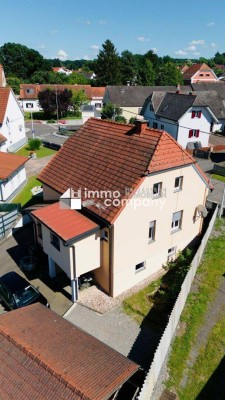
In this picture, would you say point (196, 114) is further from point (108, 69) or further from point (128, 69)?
point (128, 69)

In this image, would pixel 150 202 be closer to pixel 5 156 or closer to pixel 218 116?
pixel 5 156

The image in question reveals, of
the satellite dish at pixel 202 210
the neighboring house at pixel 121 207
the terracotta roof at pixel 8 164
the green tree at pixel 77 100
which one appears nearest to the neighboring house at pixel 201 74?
the green tree at pixel 77 100

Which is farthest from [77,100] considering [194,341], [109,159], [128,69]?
[194,341]

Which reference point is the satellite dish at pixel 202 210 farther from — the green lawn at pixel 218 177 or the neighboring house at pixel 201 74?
the neighboring house at pixel 201 74

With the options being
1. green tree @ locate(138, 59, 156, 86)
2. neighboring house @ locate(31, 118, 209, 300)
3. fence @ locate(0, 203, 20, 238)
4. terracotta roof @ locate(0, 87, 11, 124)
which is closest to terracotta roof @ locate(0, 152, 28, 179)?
fence @ locate(0, 203, 20, 238)

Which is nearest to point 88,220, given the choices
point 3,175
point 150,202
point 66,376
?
point 150,202

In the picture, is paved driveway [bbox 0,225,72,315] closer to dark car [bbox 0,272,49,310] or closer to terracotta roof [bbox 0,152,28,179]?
dark car [bbox 0,272,49,310]

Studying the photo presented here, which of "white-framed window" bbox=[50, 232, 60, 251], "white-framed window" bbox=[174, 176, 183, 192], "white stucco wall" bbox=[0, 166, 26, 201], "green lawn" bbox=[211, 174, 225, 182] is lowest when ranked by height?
"green lawn" bbox=[211, 174, 225, 182]

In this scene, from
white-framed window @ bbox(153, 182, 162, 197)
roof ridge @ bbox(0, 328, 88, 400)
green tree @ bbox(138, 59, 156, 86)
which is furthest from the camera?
green tree @ bbox(138, 59, 156, 86)
